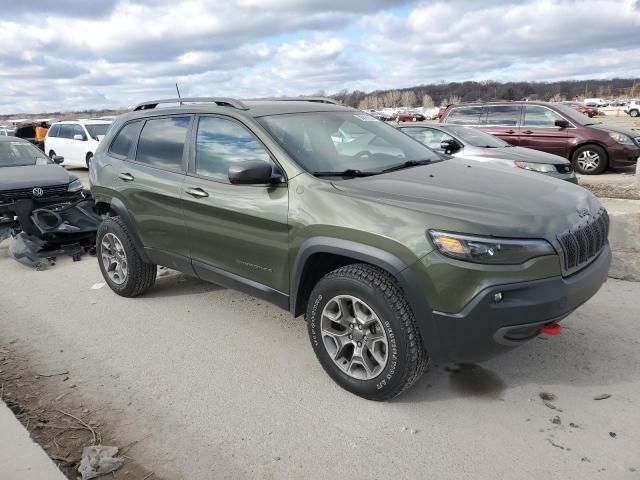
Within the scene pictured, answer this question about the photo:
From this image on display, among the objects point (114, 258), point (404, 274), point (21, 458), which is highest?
point (404, 274)

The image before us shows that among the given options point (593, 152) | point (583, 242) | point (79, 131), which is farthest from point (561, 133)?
point (79, 131)

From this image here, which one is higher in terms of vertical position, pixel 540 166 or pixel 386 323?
pixel 540 166

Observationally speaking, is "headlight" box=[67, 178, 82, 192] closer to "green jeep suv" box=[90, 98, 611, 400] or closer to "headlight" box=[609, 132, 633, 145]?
"green jeep suv" box=[90, 98, 611, 400]

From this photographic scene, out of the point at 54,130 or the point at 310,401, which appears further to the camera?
the point at 54,130

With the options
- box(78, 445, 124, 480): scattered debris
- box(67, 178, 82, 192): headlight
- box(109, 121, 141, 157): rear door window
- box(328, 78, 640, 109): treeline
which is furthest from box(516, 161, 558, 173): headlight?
box(328, 78, 640, 109): treeline

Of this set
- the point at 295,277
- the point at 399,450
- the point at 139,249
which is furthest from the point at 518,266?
the point at 139,249

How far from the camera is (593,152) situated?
11734 mm

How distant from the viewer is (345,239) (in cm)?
314

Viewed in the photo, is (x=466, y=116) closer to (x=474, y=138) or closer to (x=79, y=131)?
(x=474, y=138)

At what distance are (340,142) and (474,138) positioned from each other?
6237 mm

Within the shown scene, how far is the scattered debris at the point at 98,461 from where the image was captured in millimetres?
2697

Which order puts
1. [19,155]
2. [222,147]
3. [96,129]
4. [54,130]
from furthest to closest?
[54,130] → [96,129] → [19,155] → [222,147]

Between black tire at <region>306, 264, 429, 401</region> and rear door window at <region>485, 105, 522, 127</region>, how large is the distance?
10284mm

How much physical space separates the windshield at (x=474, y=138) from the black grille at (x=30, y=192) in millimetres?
6688
